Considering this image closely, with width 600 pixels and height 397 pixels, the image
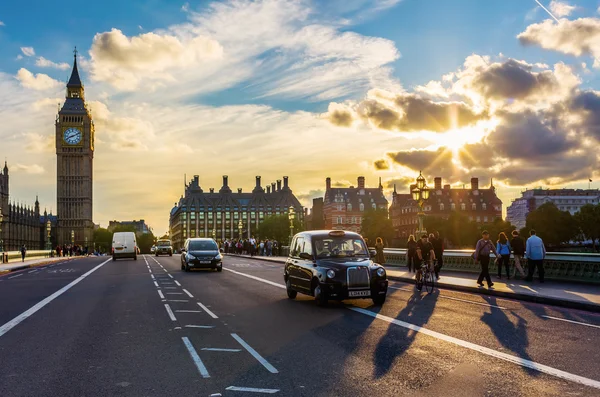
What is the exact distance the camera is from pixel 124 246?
57.2 meters

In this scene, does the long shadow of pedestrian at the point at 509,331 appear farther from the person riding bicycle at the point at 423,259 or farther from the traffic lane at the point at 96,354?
the person riding bicycle at the point at 423,259

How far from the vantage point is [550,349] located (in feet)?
32.1

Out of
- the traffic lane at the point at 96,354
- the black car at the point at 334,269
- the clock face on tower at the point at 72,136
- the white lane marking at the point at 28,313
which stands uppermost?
the clock face on tower at the point at 72,136

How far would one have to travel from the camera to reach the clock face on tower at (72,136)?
165500mm

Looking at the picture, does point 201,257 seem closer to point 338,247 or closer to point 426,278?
point 426,278

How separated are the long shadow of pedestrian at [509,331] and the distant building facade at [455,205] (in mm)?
137662

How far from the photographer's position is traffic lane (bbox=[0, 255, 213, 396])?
748 cm

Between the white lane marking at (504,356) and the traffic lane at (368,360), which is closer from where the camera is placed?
the traffic lane at (368,360)

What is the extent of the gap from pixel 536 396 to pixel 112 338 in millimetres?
7165

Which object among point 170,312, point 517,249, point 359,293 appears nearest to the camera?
point 170,312

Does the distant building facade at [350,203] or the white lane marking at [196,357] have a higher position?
the distant building facade at [350,203]

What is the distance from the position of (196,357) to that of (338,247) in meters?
7.98

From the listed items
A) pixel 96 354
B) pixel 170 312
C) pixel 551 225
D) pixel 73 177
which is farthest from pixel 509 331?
pixel 73 177

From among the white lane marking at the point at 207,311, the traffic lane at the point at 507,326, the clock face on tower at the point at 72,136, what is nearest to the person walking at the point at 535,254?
the traffic lane at the point at 507,326
